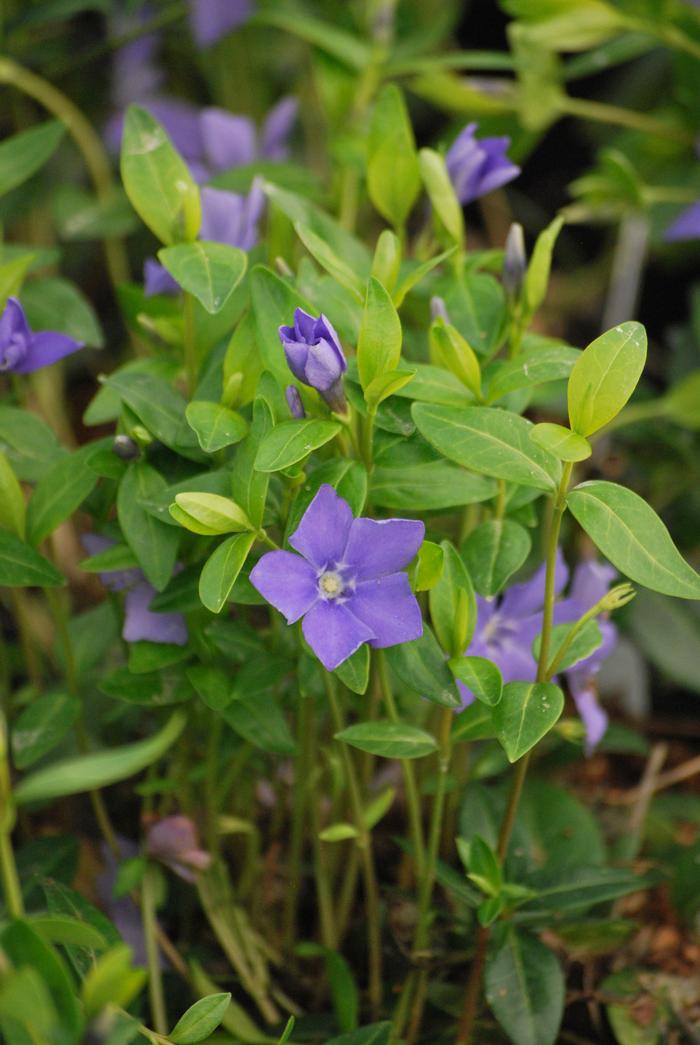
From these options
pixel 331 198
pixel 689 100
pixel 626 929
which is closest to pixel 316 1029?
pixel 626 929

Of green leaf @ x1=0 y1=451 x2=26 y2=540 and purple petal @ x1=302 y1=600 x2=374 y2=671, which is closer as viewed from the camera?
purple petal @ x1=302 y1=600 x2=374 y2=671

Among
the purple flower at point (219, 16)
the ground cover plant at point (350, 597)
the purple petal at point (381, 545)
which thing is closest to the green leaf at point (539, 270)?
the ground cover plant at point (350, 597)

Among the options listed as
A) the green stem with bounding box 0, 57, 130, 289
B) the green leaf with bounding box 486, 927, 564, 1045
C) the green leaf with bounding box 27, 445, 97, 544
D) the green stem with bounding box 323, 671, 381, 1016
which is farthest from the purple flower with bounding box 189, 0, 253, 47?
the green leaf with bounding box 486, 927, 564, 1045

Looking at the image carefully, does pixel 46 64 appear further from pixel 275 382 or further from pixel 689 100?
pixel 275 382

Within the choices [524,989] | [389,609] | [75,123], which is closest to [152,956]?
[524,989]

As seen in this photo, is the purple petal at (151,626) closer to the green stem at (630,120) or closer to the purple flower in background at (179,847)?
the purple flower in background at (179,847)

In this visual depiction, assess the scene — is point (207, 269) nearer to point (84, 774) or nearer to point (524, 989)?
point (84, 774)

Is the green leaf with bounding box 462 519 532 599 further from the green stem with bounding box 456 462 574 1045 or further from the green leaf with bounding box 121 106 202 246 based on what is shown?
the green leaf with bounding box 121 106 202 246
